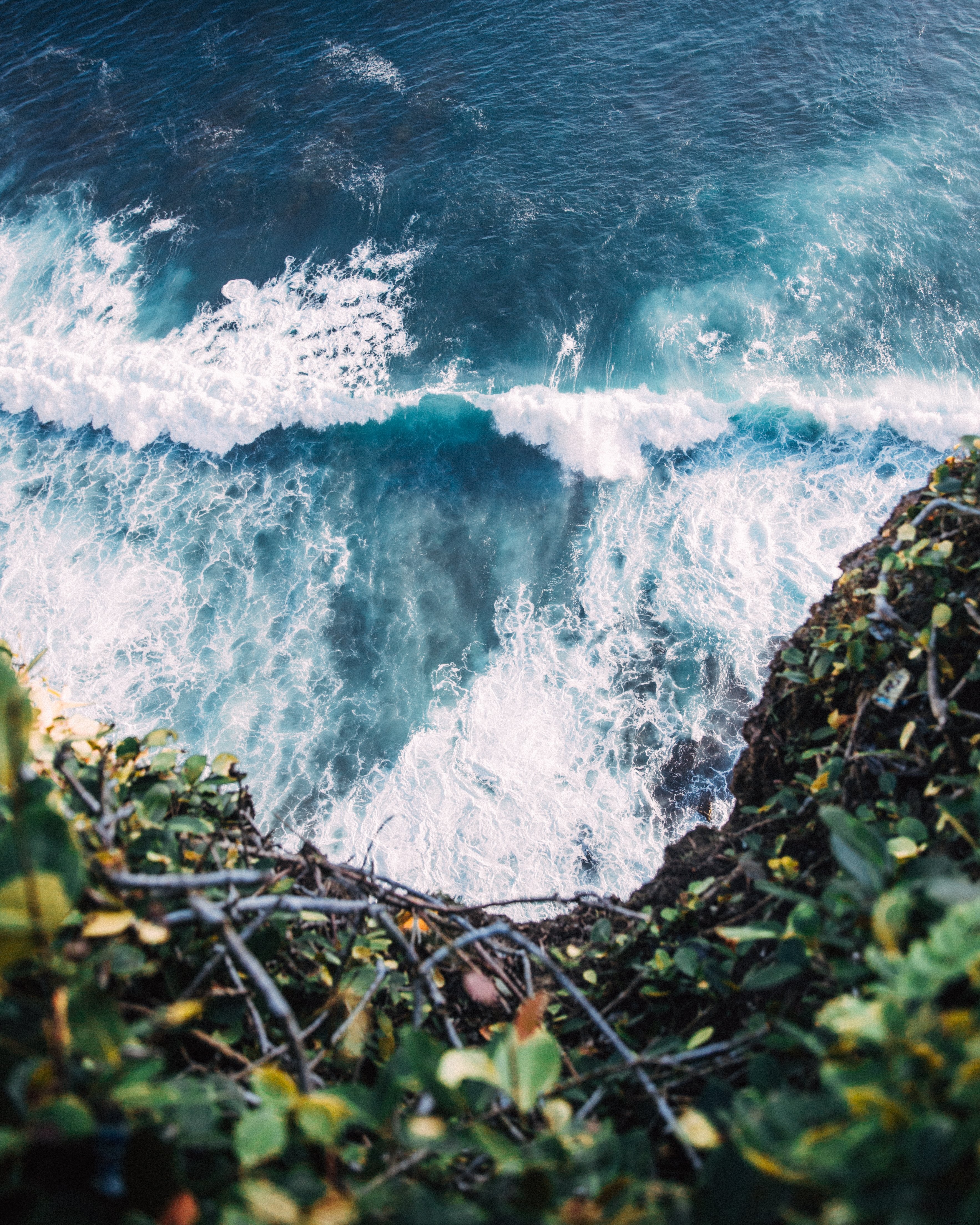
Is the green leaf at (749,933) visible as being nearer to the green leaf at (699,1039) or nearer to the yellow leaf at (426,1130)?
the green leaf at (699,1039)

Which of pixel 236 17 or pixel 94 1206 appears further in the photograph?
pixel 236 17

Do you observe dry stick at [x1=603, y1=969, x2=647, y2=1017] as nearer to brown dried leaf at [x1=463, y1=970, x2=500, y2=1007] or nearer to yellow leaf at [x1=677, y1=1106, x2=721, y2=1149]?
brown dried leaf at [x1=463, y1=970, x2=500, y2=1007]

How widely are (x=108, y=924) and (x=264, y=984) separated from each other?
1.13ft

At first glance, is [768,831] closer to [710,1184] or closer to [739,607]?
[710,1184]

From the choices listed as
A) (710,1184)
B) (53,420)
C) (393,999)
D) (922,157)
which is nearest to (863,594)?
Result: (393,999)

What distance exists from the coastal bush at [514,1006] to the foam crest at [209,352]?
9530mm

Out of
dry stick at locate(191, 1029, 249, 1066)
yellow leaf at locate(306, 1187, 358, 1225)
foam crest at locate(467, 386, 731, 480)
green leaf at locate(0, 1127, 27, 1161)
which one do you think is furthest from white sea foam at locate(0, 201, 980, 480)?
green leaf at locate(0, 1127, 27, 1161)

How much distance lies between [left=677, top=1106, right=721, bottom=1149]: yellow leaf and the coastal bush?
0.04 ft

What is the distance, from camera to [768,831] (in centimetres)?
343

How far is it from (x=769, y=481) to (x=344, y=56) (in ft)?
55.2

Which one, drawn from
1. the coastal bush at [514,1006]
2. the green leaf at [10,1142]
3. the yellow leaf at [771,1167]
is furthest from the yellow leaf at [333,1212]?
the yellow leaf at [771,1167]

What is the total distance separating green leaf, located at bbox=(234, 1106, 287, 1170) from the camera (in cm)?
113

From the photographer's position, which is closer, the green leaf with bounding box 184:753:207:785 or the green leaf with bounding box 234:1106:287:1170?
the green leaf with bounding box 234:1106:287:1170

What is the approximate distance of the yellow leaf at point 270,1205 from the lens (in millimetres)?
998
